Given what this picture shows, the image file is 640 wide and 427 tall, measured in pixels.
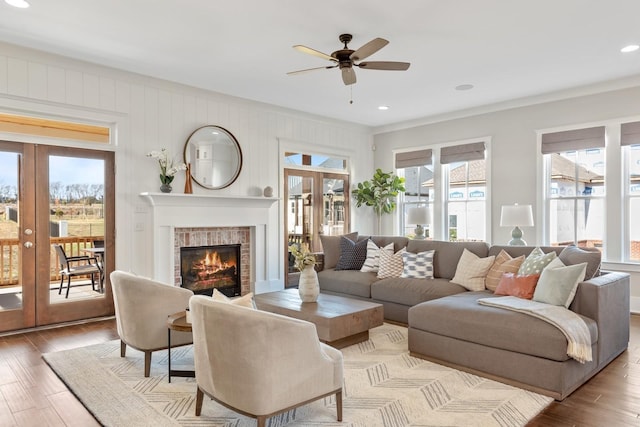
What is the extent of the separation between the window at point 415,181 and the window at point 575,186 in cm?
192

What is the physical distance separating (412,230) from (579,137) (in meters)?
3.10

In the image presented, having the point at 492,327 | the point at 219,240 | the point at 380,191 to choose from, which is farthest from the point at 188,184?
the point at 492,327

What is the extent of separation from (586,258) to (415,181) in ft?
13.9

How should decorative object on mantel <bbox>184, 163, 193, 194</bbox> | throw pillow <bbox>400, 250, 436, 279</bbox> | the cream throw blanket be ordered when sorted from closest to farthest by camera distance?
the cream throw blanket, throw pillow <bbox>400, 250, 436, 279</bbox>, decorative object on mantel <bbox>184, 163, 193, 194</bbox>

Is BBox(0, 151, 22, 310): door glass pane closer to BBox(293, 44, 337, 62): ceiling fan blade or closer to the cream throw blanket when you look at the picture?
BBox(293, 44, 337, 62): ceiling fan blade

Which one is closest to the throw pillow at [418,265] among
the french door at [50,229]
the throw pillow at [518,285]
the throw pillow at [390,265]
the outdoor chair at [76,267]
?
the throw pillow at [390,265]

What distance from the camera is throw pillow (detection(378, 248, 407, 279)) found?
4992 mm

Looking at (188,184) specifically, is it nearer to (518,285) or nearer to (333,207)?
(333,207)

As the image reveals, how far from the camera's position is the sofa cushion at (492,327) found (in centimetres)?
277

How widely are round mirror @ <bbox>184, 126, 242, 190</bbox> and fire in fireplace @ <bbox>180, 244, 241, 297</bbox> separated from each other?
0.92 m

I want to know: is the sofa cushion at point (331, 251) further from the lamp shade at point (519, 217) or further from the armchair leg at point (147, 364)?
the armchair leg at point (147, 364)

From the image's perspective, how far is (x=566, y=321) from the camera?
2832mm

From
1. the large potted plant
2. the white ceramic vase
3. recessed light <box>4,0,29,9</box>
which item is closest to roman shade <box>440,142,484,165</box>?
the large potted plant

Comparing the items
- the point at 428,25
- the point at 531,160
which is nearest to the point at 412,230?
the point at 531,160
